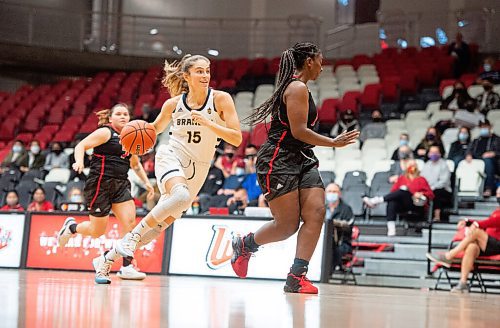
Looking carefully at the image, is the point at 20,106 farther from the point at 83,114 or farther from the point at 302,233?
the point at 302,233

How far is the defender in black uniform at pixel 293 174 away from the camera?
5.84 m

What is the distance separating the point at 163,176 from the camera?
6.68 meters

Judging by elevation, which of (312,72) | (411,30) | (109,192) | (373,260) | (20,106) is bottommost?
(373,260)

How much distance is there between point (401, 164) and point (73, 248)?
550 centimetres

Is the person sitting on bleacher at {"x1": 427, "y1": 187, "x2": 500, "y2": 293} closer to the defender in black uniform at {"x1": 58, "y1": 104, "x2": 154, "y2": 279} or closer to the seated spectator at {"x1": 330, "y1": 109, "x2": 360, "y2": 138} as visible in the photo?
the defender in black uniform at {"x1": 58, "y1": 104, "x2": 154, "y2": 279}

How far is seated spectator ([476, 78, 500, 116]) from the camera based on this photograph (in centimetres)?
1510

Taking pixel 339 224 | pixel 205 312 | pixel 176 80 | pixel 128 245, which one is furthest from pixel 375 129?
pixel 205 312

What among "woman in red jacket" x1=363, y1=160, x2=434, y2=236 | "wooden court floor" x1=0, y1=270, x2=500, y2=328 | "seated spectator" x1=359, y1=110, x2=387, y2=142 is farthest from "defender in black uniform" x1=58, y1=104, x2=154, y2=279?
"seated spectator" x1=359, y1=110, x2=387, y2=142

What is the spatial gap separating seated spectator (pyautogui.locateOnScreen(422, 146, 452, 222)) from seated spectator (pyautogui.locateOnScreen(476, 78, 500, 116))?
2710 millimetres

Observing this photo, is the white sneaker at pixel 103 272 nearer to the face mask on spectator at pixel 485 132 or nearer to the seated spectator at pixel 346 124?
the face mask on spectator at pixel 485 132

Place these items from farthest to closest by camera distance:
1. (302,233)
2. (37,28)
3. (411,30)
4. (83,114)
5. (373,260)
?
(37,28) → (411,30) → (83,114) → (373,260) → (302,233)

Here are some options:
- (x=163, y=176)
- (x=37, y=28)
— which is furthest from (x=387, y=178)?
(x=37, y=28)

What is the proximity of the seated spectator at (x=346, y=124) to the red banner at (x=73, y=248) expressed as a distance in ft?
20.0

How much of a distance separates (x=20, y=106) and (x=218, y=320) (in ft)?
59.6
